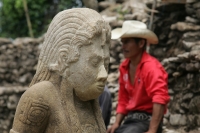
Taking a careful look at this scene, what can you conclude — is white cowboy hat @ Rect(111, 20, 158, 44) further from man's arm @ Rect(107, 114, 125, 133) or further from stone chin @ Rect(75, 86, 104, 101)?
stone chin @ Rect(75, 86, 104, 101)

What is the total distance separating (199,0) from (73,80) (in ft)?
15.9

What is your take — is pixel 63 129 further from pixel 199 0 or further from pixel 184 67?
pixel 199 0

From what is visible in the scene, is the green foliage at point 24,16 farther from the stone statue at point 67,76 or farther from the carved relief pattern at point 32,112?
the carved relief pattern at point 32,112

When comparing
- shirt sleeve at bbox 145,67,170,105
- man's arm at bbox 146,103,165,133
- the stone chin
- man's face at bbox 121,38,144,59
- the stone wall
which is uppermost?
the stone chin

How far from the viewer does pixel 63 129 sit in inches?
121

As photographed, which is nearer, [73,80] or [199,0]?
[73,80]

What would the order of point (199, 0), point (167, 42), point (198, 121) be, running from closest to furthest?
point (198, 121) → point (199, 0) → point (167, 42)

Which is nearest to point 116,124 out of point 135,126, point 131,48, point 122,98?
point 122,98

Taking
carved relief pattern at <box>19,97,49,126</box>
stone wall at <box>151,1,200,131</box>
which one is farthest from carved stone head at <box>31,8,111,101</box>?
stone wall at <box>151,1,200,131</box>

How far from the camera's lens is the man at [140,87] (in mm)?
4445

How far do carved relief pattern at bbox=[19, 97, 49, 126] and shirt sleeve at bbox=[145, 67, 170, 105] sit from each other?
1.65 meters

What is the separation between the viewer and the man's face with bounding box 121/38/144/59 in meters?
4.80

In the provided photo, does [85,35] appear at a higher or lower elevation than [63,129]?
higher

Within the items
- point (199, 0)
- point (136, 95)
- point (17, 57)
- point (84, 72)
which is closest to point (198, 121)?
point (136, 95)
